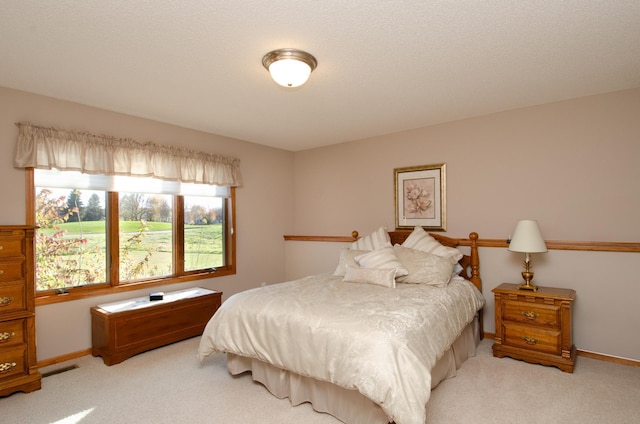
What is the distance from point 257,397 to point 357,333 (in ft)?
3.45

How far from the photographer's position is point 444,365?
8.75 feet

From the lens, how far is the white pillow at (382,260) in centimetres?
341

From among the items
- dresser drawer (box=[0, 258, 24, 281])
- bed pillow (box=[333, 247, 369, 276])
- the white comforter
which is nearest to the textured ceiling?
dresser drawer (box=[0, 258, 24, 281])

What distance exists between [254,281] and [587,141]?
14.2 feet

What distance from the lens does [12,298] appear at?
2.63 metres

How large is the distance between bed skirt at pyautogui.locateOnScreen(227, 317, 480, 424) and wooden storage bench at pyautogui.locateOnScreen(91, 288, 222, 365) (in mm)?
1076

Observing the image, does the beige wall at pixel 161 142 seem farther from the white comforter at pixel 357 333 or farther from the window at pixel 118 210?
the white comforter at pixel 357 333

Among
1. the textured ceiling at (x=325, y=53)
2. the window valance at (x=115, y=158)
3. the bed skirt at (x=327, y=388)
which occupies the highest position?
the textured ceiling at (x=325, y=53)

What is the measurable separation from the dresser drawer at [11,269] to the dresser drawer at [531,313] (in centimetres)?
418

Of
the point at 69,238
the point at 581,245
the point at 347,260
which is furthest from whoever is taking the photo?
the point at 347,260

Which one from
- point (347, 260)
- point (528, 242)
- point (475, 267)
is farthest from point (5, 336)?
point (528, 242)

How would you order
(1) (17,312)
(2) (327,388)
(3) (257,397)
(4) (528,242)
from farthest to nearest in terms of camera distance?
(4) (528,242) → (1) (17,312) → (3) (257,397) → (2) (327,388)

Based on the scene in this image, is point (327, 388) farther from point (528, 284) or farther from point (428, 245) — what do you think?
point (528, 284)

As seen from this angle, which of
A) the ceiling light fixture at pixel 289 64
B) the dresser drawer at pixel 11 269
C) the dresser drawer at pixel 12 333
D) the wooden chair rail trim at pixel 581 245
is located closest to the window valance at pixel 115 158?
the dresser drawer at pixel 11 269
